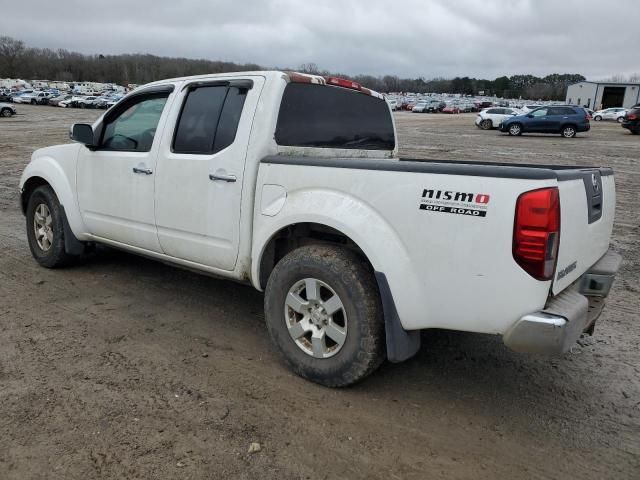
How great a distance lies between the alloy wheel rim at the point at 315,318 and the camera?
3.14 metres

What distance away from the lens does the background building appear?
3201 inches

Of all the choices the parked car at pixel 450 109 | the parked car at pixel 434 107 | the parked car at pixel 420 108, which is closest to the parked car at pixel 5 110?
the parked car at pixel 420 108

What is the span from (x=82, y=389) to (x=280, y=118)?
2178 millimetres

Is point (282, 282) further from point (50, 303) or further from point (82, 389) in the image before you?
point (50, 303)

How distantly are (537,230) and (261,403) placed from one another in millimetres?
1835

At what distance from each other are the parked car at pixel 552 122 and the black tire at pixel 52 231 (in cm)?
2839

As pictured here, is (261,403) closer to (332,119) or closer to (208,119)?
(208,119)

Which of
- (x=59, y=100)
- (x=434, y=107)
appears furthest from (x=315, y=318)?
(x=59, y=100)

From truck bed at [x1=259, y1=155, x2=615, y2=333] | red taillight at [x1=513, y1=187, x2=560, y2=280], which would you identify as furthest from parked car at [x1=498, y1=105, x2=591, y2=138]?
red taillight at [x1=513, y1=187, x2=560, y2=280]

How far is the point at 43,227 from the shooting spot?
17.8 ft

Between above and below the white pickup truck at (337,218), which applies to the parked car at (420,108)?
above

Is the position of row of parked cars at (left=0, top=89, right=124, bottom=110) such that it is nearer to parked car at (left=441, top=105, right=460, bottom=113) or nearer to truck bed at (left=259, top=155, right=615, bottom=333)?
parked car at (left=441, top=105, right=460, bottom=113)

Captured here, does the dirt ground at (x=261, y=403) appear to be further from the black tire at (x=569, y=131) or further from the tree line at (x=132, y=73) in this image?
the tree line at (x=132, y=73)

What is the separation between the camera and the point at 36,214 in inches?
215
